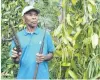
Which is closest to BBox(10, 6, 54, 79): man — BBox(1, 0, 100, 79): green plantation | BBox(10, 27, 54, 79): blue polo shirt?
BBox(10, 27, 54, 79): blue polo shirt

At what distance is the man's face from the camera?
247 centimetres

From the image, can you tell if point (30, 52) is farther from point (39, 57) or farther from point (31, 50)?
point (39, 57)

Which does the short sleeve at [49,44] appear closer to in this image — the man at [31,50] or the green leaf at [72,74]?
the man at [31,50]

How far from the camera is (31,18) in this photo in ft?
8.17

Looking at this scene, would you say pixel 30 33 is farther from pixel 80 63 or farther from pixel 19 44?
pixel 80 63

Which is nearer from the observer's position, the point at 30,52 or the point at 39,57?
the point at 39,57

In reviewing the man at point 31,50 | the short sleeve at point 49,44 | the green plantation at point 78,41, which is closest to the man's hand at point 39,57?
the man at point 31,50

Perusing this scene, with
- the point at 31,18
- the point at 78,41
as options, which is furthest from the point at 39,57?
the point at 78,41

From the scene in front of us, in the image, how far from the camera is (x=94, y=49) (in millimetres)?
2660

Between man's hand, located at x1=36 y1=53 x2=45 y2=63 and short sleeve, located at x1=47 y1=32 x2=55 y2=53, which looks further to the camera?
short sleeve, located at x1=47 y1=32 x2=55 y2=53

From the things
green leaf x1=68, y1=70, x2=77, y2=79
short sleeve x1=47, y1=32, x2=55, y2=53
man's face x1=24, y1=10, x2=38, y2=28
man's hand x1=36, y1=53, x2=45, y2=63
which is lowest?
green leaf x1=68, y1=70, x2=77, y2=79

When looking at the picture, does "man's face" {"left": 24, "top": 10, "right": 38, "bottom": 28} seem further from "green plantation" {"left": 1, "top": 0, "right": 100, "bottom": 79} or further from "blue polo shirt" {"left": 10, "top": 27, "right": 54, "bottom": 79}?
"green plantation" {"left": 1, "top": 0, "right": 100, "bottom": 79}

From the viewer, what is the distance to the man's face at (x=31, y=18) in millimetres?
2473

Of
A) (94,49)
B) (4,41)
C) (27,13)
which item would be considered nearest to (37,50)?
(27,13)
